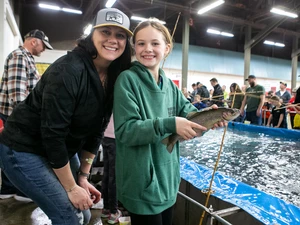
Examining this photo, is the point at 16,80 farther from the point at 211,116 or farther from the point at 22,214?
the point at 211,116

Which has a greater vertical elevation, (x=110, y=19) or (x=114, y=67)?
(x=110, y=19)

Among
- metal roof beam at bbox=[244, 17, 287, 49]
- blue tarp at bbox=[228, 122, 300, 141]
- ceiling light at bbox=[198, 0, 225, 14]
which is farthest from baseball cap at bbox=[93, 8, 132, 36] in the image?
metal roof beam at bbox=[244, 17, 287, 49]

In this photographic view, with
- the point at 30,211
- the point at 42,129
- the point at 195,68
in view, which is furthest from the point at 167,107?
the point at 195,68

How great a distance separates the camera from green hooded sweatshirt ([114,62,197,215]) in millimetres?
901

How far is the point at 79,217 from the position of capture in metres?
1.00

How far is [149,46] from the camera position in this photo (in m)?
1.05

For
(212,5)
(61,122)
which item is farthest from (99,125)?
(212,5)

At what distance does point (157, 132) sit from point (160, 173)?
21cm

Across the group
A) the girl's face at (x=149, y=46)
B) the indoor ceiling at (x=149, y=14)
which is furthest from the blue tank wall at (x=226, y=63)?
the girl's face at (x=149, y=46)

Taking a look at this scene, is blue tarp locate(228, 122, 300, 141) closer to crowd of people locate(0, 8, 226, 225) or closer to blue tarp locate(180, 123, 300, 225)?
blue tarp locate(180, 123, 300, 225)

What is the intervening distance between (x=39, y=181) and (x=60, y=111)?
0.95 feet

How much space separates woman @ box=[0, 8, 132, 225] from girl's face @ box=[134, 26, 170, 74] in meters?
0.07

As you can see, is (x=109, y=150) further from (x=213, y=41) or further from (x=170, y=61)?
(x=213, y=41)

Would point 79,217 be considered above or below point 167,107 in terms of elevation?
below
